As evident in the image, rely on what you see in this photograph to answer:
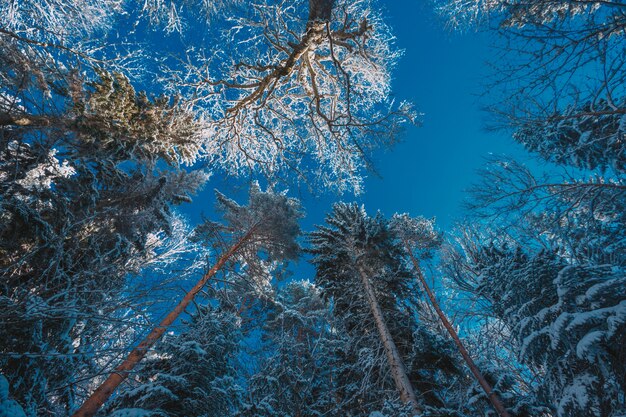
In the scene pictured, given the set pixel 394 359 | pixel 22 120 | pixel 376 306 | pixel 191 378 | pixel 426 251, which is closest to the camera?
pixel 22 120

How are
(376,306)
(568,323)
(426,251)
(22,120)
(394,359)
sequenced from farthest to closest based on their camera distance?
(426,251), (376,306), (394,359), (22,120), (568,323)

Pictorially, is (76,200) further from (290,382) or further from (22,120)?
(290,382)

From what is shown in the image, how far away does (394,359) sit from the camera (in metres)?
5.92

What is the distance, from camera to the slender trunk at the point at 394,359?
5.08 m

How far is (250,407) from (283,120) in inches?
301

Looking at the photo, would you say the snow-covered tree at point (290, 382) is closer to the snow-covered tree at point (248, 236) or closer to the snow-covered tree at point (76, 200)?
the snow-covered tree at point (248, 236)

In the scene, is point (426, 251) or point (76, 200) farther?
point (426, 251)

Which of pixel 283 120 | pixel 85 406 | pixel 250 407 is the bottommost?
pixel 85 406

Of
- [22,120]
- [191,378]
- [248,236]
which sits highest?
[248,236]

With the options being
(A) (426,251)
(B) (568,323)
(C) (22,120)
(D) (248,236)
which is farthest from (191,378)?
(A) (426,251)

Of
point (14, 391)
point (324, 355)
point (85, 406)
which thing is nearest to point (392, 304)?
point (324, 355)

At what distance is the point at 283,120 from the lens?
8.27 metres

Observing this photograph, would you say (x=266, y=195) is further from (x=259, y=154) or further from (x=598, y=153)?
(x=598, y=153)

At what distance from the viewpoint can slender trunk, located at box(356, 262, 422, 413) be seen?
16.7 feet
